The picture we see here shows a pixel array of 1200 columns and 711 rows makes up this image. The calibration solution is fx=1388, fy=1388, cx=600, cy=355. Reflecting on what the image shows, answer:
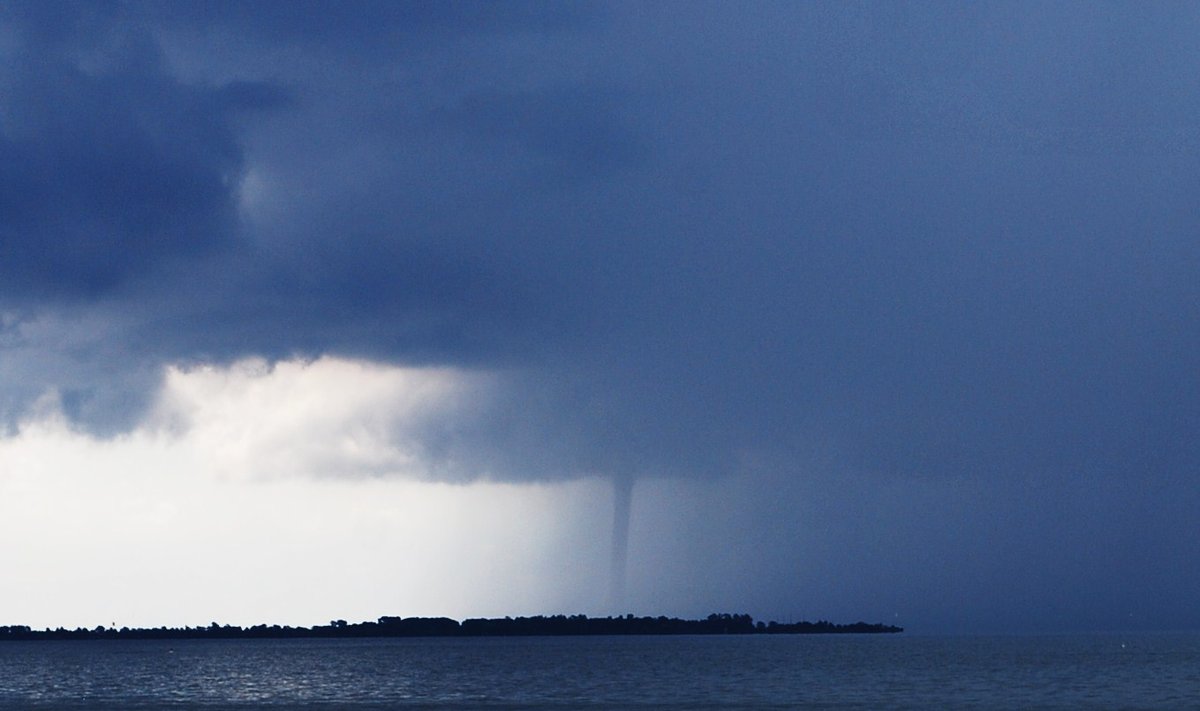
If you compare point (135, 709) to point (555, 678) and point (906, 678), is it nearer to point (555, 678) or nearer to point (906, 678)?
point (555, 678)

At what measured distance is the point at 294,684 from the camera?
627 feet

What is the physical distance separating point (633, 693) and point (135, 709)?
5150cm

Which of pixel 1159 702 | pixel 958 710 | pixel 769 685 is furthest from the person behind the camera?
pixel 769 685

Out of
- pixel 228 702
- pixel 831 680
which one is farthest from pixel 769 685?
pixel 228 702

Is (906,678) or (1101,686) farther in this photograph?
(906,678)

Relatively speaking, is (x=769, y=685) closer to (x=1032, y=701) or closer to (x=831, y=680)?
(x=831, y=680)

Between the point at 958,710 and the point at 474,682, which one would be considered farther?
the point at 474,682

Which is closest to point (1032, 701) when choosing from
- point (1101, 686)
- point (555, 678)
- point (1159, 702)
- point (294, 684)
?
point (1159, 702)

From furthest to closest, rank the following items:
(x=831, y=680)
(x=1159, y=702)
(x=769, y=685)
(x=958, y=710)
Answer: (x=831, y=680) → (x=769, y=685) → (x=1159, y=702) → (x=958, y=710)

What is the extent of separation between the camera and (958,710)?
12519 centimetres

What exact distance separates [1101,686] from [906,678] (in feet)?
101

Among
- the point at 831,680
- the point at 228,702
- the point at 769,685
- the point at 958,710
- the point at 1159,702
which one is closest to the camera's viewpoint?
the point at 958,710

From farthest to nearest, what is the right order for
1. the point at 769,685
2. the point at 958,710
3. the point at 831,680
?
the point at 831,680
the point at 769,685
the point at 958,710

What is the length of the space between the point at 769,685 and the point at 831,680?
19798mm
